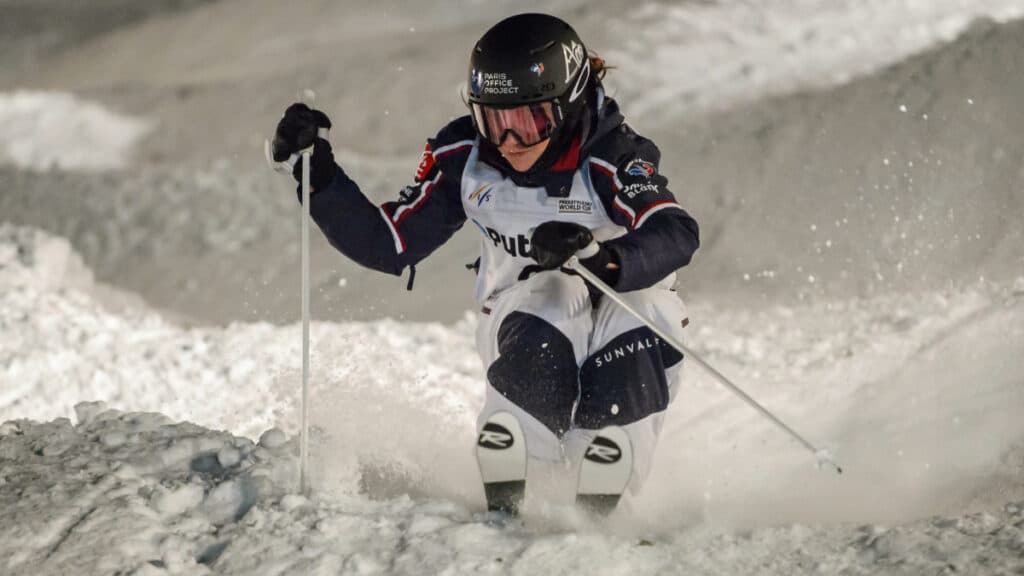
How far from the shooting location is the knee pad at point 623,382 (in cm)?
340

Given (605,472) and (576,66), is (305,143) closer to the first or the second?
(576,66)

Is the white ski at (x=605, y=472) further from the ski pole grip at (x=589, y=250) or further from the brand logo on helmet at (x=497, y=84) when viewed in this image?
the brand logo on helmet at (x=497, y=84)

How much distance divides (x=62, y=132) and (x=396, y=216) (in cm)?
744

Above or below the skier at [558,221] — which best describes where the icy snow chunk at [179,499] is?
below

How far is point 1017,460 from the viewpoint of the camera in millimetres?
4129

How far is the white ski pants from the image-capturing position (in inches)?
134

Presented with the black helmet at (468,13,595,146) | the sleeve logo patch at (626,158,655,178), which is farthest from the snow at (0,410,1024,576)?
the black helmet at (468,13,595,146)

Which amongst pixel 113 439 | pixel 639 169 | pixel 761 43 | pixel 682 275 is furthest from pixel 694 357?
pixel 761 43

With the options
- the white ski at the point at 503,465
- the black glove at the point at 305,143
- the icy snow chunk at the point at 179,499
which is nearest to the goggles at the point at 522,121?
the black glove at the point at 305,143

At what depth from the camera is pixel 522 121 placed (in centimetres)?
343

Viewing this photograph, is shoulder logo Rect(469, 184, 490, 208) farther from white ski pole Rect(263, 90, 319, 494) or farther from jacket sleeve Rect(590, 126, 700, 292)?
white ski pole Rect(263, 90, 319, 494)

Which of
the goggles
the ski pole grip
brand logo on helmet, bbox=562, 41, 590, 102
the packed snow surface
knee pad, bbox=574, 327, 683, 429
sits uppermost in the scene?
brand logo on helmet, bbox=562, 41, 590, 102

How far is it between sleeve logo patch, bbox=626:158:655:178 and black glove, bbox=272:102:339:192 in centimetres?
88

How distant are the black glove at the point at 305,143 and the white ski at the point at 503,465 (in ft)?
3.06
